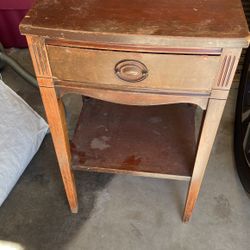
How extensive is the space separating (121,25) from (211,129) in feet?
0.98

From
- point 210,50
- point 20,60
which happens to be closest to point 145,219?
point 210,50

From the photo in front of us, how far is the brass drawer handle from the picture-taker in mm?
587

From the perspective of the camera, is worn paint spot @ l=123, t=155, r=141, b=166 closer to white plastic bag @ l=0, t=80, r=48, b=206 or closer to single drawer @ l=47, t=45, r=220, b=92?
single drawer @ l=47, t=45, r=220, b=92

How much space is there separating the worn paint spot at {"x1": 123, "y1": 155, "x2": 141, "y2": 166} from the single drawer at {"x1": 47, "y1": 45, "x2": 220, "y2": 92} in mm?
307

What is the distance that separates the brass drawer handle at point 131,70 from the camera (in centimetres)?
59

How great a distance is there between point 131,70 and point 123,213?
605 mm

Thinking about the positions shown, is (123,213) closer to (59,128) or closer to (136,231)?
(136,231)

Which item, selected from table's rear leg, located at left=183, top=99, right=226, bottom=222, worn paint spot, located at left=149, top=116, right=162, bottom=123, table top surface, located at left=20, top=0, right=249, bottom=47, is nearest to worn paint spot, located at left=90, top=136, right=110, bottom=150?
worn paint spot, located at left=149, top=116, right=162, bottom=123

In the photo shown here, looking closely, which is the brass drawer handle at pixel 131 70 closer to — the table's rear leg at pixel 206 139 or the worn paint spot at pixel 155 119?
the table's rear leg at pixel 206 139

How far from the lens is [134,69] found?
595mm

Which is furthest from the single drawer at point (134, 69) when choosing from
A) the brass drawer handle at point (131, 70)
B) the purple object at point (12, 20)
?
the purple object at point (12, 20)

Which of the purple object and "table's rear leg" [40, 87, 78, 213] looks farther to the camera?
the purple object

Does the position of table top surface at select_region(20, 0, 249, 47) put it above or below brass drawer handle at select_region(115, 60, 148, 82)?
above

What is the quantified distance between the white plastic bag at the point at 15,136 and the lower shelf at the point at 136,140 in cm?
25
